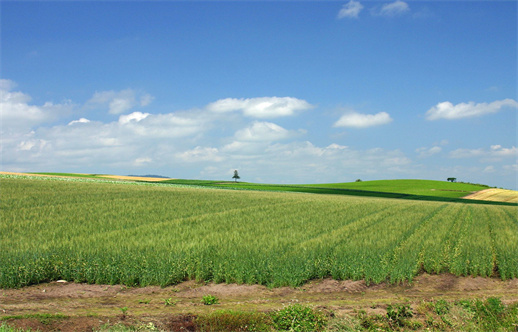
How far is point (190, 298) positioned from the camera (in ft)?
34.4

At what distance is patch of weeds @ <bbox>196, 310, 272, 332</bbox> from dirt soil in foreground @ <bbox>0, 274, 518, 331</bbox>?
42 cm

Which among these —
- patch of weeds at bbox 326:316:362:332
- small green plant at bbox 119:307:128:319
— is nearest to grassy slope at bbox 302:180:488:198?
patch of weeds at bbox 326:316:362:332

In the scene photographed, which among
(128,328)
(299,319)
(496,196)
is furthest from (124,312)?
(496,196)

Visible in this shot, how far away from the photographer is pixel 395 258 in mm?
13016

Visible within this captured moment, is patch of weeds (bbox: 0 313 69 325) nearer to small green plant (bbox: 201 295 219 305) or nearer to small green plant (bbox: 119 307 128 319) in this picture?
small green plant (bbox: 119 307 128 319)

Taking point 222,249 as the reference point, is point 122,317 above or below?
below

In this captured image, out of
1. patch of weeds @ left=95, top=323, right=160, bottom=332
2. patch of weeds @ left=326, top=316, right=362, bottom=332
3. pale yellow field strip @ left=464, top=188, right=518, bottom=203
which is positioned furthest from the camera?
pale yellow field strip @ left=464, top=188, right=518, bottom=203

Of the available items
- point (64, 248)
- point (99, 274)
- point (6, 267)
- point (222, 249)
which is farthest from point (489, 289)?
point (6, 267)

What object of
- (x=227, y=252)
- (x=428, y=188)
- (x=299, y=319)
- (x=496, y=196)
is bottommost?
(x=299, y=319)

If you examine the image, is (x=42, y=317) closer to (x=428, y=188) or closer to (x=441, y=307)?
(x=441, y=307)

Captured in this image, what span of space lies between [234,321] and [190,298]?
2.42 m

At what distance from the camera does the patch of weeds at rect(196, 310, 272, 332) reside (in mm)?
8383

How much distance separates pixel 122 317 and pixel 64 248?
233 inches

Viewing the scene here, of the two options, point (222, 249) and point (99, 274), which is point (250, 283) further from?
point (99, 274)
